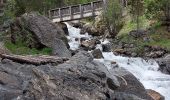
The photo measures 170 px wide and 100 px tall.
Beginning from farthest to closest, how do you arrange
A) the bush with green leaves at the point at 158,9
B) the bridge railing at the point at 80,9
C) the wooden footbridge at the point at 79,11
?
the bridge railing at the point at 80,9, the wooden footbridge at the point at 79,11, the bush with green leaves at the point at 158,9

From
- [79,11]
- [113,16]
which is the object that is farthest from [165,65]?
[79,11]

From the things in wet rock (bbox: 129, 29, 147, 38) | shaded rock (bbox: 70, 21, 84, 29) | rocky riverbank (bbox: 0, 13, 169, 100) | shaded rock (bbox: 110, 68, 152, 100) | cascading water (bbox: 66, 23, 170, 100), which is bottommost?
shaded rock (bbox: 70, 21, 84, 29)

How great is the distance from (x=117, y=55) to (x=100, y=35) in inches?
562

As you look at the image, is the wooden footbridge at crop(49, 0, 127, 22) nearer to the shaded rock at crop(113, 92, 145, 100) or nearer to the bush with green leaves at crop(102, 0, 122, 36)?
the bush with green leaves at crop(102, 0, 122, 36)

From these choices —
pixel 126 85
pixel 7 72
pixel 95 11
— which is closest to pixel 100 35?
pixel 95 11

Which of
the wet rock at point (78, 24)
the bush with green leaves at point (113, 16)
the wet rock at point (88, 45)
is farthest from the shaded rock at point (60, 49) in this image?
the wet rock at point (78, 24)

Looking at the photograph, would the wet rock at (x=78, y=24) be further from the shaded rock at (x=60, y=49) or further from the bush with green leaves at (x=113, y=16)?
the shaded rock at (x=60, y=49)

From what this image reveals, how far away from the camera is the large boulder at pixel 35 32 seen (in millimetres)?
27656

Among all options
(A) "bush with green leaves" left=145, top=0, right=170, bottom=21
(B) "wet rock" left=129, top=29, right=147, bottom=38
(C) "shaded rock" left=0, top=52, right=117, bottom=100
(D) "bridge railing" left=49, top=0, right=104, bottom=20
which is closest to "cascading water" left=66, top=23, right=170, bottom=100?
(B) "wet rock" left=129, top=29, right=147, bottom=38

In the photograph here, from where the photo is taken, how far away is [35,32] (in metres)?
28.2

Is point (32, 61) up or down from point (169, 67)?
up

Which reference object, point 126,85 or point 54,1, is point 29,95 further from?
Result: point 54,1

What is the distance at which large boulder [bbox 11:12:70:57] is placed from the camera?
27.7 meters

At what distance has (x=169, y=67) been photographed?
29.9m
